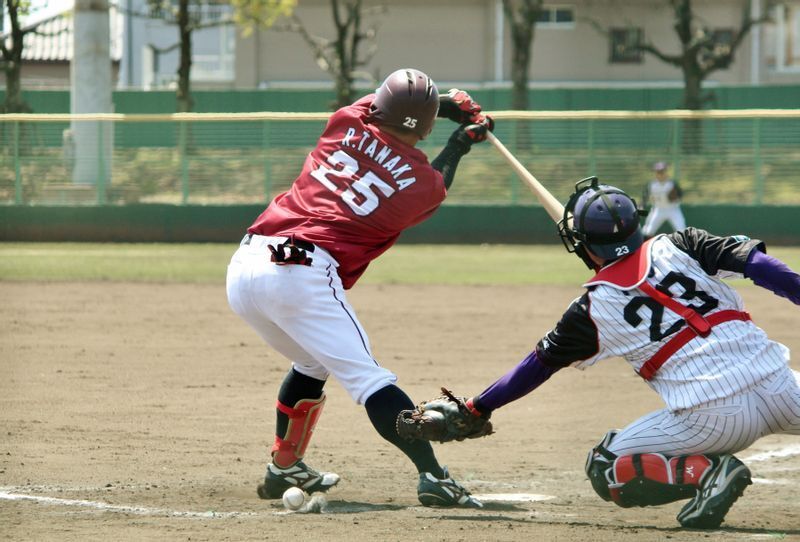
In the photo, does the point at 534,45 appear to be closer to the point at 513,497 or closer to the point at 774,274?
the point at 513,497

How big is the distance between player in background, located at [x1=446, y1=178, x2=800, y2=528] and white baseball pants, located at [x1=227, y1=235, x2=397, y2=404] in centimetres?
54

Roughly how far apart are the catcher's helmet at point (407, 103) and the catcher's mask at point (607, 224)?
75 centimetres

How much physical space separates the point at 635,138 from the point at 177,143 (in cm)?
806

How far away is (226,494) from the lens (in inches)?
183

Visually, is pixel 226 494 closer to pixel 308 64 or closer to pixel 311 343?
pixel 311 343

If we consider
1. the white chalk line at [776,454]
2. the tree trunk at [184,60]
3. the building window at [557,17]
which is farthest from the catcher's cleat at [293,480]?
the building window at [557,17]

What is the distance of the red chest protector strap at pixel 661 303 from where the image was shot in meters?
3.77

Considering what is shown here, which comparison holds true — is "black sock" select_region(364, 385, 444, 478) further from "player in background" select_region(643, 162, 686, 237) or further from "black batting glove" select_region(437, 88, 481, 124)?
"player in background" select_region(643, 162, 686, 237)

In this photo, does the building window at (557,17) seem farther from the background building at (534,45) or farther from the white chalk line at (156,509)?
the white chalk line at (156,509)

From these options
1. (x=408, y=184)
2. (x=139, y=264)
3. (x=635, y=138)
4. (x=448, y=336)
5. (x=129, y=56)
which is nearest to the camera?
(x=408, y=184)

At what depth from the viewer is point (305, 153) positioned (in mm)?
19781

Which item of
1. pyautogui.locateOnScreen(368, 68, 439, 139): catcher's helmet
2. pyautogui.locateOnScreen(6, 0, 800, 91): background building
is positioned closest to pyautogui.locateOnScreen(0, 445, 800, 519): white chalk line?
pyautogui.locateOnScreen(368, 68, 439, 139): catcher's helmet

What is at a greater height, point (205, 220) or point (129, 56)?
point (129, 56)

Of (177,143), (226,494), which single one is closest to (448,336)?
(226,494)
